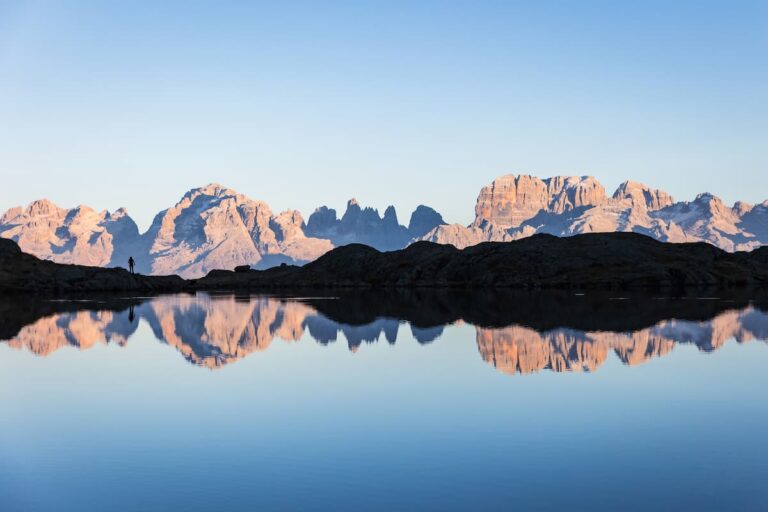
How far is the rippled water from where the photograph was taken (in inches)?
963

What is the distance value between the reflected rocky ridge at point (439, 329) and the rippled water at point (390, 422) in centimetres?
→ 63

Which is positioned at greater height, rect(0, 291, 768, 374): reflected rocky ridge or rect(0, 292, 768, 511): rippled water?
rect(0, 291, 768, 374): reflected rocky ridge

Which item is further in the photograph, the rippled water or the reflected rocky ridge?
the reflected rocky ridge

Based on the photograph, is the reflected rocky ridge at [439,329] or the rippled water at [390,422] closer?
the rippled water at [390,422]

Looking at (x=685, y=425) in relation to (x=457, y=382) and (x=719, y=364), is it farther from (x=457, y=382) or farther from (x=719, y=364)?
(x=719, y=364)

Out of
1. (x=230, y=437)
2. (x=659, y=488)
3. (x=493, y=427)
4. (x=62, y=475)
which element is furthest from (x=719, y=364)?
(x=62, y=475)

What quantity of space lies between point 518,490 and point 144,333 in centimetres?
6797

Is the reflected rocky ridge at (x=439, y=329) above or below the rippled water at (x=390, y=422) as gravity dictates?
above

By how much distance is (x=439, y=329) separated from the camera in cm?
8475

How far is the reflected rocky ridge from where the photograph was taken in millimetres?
61188

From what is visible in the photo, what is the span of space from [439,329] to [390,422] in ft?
162

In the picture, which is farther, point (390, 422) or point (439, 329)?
point (439, 329)

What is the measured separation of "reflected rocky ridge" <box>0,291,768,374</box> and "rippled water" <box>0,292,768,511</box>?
0.63 meters

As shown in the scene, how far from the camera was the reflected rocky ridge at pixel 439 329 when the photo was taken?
201 feet
